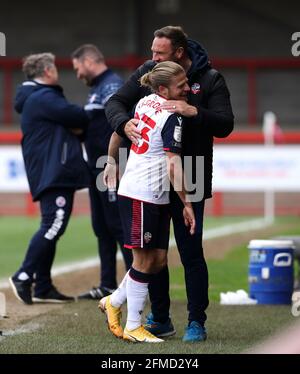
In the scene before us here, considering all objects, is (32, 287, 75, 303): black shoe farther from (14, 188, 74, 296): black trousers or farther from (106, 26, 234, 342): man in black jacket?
(106, 26, 234, 342): man in black jacket

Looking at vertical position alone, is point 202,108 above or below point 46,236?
above

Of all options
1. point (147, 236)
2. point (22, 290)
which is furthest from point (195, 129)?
point (22, 290)

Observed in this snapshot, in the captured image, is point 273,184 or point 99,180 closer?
point 99,180

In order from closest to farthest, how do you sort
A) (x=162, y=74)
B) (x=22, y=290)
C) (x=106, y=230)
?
(x=162, y=74) < (x=22, y=290) < (x=106, y=230)

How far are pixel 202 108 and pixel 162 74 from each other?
364mm

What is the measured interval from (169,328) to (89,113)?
2710 mm

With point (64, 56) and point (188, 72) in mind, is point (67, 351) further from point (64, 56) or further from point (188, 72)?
point (64, 56)

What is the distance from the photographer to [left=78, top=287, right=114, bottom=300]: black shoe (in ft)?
31.8

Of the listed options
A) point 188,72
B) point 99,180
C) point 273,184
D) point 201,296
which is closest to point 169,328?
point 201,296

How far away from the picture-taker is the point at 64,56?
33.8m

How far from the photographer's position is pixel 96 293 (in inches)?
382

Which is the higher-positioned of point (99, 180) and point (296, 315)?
point (99, 180)

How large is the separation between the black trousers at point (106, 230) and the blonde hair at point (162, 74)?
2.80 meters

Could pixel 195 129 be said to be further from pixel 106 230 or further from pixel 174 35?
pixel 106 230
